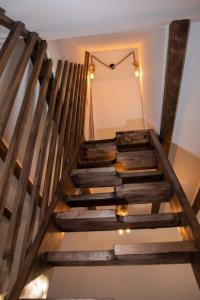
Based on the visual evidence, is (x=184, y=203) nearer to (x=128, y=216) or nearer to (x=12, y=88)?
(x=128, y=216)

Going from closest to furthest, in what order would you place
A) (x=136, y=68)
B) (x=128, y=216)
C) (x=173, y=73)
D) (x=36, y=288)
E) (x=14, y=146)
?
(x=36, y=288)
(x=14, y=146)
(x=128, y=216)
(x=173, y=73)
(x=136, y=68)

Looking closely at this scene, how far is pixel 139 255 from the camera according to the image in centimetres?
109

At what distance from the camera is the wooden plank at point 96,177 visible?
179 centimetres

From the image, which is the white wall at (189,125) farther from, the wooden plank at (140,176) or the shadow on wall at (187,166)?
the wooden plank at (140,176)

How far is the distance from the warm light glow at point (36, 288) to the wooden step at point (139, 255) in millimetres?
101

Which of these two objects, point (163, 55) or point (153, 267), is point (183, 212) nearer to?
point (163, 55)

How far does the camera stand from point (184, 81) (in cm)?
200

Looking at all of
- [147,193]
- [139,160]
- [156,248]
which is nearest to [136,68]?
[139,160]

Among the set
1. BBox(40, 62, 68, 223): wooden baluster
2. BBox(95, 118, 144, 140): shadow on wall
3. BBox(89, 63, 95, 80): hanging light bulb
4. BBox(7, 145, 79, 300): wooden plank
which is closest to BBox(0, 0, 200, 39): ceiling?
BBox(40, 62, 68, 223): wooden baluster

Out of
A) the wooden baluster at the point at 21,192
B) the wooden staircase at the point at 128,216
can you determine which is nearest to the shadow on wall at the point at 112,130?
the wooden staircase at the point at 128,216

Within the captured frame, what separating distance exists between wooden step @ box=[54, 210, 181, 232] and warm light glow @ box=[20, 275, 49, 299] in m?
0.32

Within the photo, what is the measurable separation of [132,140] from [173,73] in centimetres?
89

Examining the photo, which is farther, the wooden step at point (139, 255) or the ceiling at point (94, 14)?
the ceiling at point (94, 14)

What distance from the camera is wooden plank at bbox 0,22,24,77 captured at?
3.89ft
